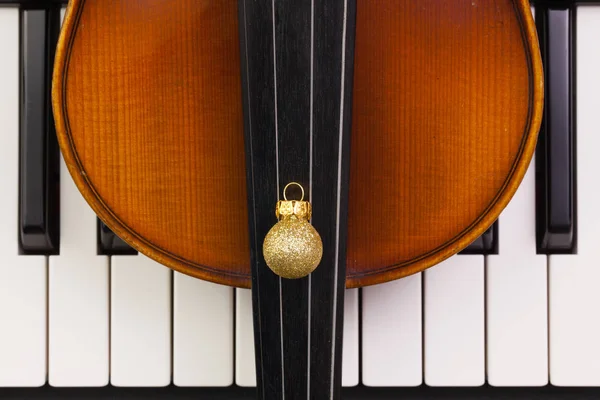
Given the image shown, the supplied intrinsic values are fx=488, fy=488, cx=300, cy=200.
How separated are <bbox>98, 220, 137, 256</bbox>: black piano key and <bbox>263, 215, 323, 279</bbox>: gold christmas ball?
0.30m

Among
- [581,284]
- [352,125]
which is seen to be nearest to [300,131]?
[352,125]

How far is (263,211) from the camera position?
415 millimetres

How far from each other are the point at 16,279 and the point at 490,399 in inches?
24.4

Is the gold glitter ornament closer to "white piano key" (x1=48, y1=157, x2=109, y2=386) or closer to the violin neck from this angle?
the violin neck

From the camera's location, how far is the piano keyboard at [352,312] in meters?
0.61

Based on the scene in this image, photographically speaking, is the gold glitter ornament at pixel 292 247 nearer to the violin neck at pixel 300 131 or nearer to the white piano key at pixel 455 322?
the violin neck at pixel 300 131

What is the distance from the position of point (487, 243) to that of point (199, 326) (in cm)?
38

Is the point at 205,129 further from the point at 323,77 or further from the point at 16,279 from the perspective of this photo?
the point at 16,279

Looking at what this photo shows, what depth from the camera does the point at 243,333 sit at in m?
0.62

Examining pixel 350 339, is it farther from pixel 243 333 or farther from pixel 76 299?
pixel 76 299

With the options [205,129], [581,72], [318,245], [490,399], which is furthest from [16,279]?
[581,72]

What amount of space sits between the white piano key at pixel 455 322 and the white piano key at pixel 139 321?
335mm

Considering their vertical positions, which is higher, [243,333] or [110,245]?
[110,245]

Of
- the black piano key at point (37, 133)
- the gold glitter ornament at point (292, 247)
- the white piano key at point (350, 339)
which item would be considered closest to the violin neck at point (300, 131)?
the gold glitter ornament at point (292, 247)
